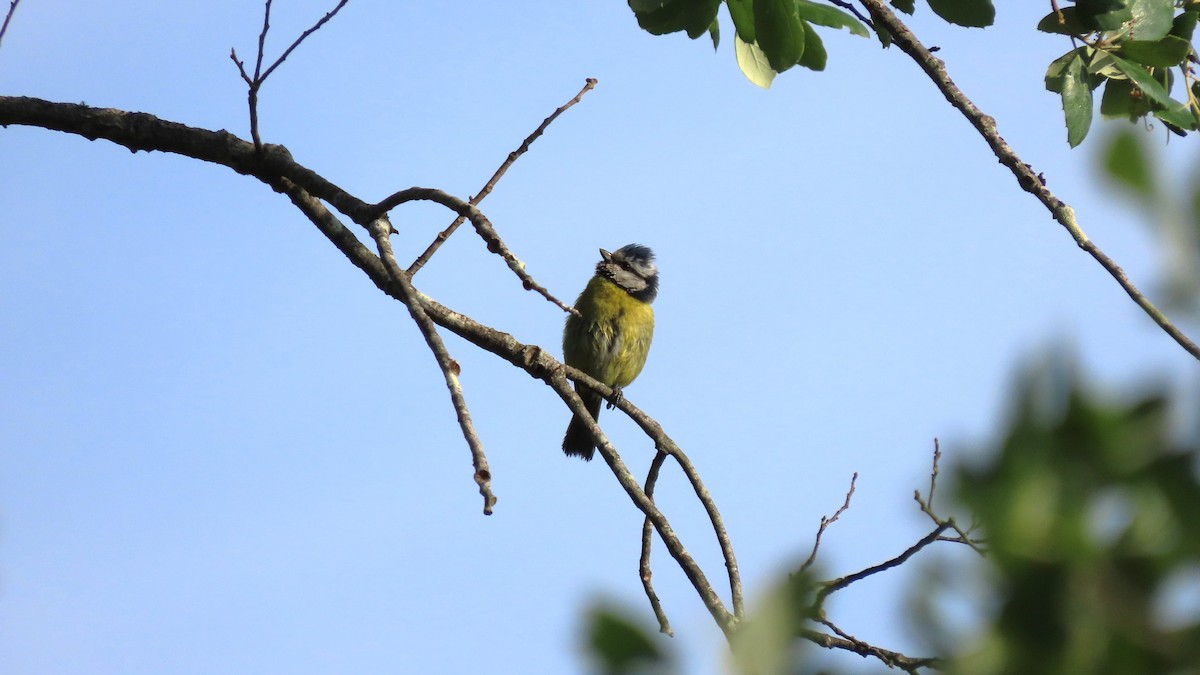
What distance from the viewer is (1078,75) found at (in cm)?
322

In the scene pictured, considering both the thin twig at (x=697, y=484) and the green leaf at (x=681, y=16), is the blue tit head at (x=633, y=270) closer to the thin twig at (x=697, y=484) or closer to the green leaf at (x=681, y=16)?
the thin twig at (x=697, y=484)

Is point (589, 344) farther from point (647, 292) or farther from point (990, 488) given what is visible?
point (990, 488)

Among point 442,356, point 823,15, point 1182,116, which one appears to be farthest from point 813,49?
point 442,356

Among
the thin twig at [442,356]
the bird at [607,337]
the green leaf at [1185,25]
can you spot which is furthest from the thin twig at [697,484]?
the bird at [607,337]

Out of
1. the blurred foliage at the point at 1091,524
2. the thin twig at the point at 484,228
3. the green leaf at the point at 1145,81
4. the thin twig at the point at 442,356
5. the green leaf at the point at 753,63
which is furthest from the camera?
the green leaf at the point at 753,63

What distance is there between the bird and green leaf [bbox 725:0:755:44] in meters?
4.96

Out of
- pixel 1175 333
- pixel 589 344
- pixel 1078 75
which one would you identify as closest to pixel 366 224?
pixel 1078 75

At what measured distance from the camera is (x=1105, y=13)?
3.06 metres

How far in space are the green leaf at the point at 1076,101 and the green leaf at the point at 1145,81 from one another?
11cm

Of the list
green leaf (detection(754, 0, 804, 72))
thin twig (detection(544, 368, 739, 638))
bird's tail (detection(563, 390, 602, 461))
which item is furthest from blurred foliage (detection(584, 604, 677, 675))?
bird's tail (detection(563, 390, 602, 461))

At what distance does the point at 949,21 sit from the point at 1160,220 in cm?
271

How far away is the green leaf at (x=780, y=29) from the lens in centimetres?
319

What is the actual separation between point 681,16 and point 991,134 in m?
0.92

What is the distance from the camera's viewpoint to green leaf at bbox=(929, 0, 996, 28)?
316 centimetres
